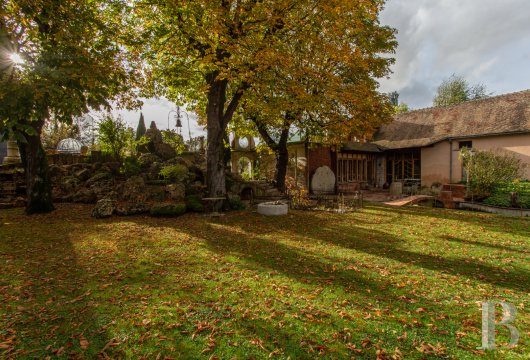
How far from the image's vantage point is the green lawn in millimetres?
3535

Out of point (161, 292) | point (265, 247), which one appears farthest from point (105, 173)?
point (161, 292)

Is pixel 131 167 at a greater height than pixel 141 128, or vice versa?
pixel 141 128

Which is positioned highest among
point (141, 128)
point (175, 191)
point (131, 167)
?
point (141, 128)

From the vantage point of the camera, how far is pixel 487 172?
16578 millimetres

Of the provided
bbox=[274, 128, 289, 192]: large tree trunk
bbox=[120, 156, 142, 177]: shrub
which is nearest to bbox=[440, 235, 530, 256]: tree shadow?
bbox=[274, 128, 289, 192]: large tree trunk

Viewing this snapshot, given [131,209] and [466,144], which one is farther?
[466,144]

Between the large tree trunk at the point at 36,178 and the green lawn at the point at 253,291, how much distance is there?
6.42ft

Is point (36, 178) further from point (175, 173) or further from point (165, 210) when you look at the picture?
point (175, 173)

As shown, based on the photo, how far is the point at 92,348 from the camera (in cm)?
342

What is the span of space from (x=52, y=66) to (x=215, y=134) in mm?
6172

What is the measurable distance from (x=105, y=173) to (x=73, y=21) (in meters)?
7.60

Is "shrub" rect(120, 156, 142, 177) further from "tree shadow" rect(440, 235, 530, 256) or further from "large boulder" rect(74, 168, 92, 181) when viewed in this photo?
"tree shadow" rect(440, 235, 530, 256)

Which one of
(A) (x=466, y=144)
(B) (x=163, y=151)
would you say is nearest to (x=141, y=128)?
(B) (x=163, y=151)

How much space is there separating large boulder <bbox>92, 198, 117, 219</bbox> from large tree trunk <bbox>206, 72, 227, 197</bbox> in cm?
409
